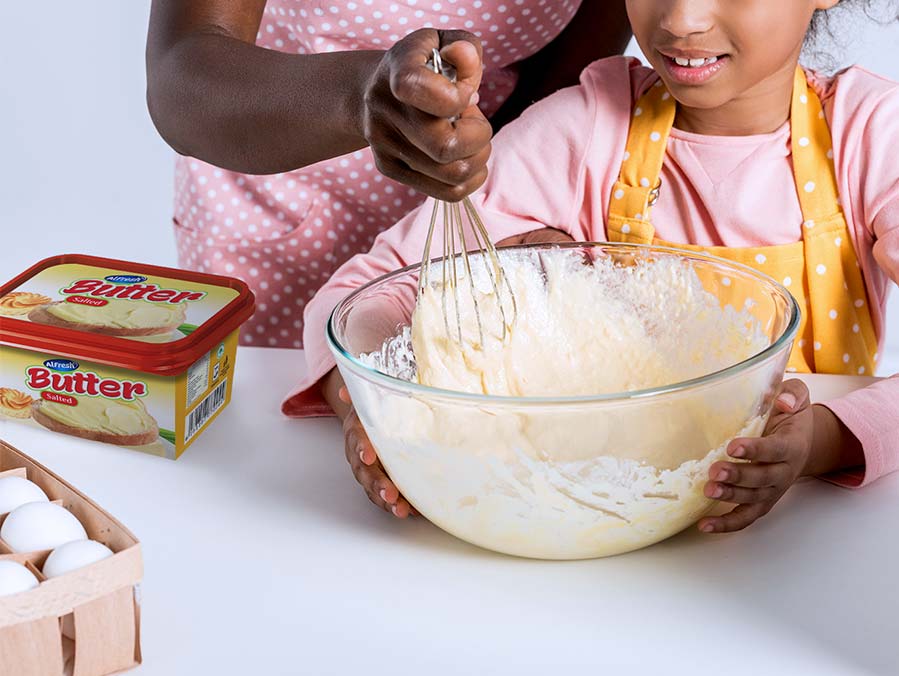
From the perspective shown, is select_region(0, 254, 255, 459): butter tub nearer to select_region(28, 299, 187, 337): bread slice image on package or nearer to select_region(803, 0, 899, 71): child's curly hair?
select_region(28, 299, 187, 337): bread slice image on package

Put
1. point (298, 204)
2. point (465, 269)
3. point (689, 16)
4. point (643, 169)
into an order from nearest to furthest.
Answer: point (465, 269)
point (689, 16)
point (643, 169)
point (298, 204)

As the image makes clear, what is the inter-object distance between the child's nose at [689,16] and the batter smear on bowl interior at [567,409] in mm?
206

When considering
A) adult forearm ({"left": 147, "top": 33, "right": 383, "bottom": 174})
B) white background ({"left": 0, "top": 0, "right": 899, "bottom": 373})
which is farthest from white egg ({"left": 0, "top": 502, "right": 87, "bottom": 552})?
white background ({"left": 0, "top": 0, "right": 899, "bottom": 373})

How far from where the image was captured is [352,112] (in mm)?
851

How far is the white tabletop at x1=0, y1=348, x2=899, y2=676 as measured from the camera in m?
0.69

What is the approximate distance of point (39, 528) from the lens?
692mm

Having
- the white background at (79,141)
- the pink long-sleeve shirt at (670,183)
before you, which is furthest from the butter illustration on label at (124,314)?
the white background at (79,141)

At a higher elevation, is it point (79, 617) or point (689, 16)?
point (689, 16)

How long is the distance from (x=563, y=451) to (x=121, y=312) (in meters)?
0.42

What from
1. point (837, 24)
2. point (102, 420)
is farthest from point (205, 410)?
point (837, 24)

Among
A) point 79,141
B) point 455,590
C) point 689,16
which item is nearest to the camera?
point 455,590

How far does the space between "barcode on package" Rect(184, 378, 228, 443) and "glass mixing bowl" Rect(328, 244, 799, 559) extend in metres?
0.18

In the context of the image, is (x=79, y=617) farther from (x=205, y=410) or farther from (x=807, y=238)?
(x=807, y=238)

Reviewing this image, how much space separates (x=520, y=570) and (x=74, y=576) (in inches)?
10.6
